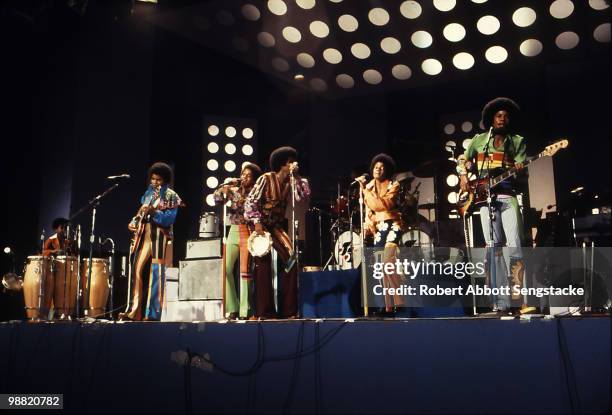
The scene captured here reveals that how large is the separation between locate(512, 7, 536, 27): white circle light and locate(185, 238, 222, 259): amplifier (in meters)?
5.50

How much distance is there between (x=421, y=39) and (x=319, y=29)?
67.6 inches

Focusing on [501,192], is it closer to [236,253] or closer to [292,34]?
[236,253]

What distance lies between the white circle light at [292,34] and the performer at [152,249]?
412 cm

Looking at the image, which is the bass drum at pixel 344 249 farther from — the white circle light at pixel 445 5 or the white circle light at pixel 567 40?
the white circle light at pixel 567 40

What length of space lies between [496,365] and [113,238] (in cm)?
688

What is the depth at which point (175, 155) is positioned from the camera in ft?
33.1

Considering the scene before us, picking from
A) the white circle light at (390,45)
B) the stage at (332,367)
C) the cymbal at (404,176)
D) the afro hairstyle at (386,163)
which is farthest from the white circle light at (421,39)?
the stage at (332,367)

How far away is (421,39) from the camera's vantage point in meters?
8.95

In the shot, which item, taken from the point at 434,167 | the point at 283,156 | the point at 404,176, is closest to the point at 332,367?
the point at 283,156

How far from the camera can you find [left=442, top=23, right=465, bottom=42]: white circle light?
862 centimetres

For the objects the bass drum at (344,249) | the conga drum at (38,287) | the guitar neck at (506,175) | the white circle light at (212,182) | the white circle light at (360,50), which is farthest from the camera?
the white circle light at (212,182)

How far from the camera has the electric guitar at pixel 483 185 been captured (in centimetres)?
549

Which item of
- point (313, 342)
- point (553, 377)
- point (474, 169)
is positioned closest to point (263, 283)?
point (313, 342)

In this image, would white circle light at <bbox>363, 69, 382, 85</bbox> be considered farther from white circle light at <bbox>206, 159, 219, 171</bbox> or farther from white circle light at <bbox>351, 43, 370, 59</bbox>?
white circle light at <bbox>206, 159, 219, 171</bbox>
